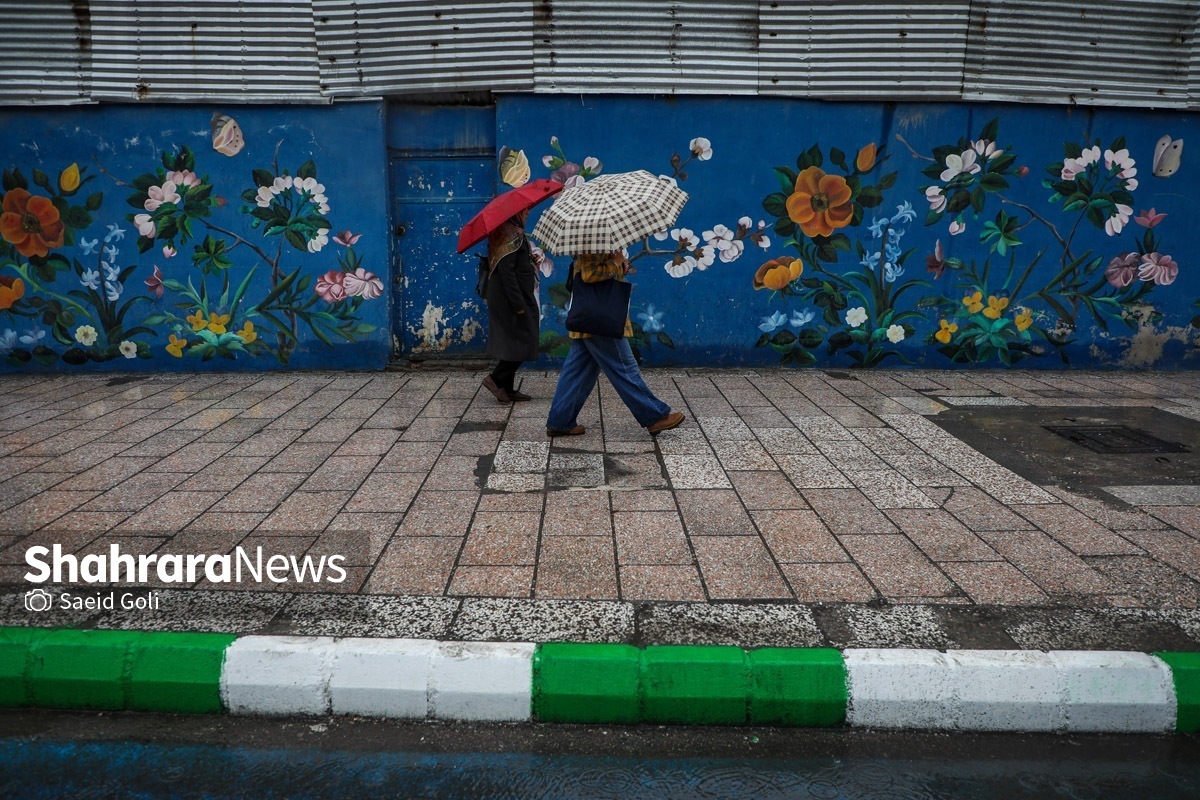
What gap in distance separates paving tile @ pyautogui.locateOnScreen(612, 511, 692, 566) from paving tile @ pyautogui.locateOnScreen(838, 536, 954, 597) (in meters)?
0.83

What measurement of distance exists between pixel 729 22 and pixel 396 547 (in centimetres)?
618

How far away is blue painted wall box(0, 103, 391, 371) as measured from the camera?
8070 millimetres

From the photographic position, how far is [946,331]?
853 cm

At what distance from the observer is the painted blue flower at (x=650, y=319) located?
836 cm

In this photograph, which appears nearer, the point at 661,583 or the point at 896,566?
the point at 661,583

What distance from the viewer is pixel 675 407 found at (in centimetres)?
686

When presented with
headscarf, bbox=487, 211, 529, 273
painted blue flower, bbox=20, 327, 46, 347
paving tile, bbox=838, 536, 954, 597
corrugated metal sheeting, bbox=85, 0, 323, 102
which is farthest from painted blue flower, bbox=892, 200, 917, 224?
painted blue flower, bbox=20, 327, 46, 347

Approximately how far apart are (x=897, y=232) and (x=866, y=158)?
81 centimetres

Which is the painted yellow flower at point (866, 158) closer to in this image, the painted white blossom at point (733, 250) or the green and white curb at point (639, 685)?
the painted white blossom at point (733, 250)

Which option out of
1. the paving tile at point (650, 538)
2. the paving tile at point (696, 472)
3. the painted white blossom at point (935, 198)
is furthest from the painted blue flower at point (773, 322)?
the paving tile at point (650, 538)

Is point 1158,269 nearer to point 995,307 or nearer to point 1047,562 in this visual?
point 995,307

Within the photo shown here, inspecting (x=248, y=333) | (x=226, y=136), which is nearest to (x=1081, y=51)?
(x=226, y=136)

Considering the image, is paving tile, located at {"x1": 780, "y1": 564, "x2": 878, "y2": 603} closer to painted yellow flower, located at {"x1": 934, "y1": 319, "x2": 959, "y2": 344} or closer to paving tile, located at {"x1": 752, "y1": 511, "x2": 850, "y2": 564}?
paving tile, located at {"x1": 752, "y1": 511, "x2": 850, "y2": 564}

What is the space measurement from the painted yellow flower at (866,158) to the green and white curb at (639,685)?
20.1 ft
